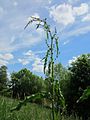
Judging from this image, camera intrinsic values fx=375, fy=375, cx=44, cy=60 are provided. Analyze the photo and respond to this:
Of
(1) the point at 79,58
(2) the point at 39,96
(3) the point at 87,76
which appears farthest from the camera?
(1) the point at 79,58

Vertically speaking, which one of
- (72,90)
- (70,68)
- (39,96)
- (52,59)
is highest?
(70,68)

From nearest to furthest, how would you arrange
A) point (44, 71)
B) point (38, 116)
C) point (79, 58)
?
point (44, 71) < point (38, 116) < point (79, 58)

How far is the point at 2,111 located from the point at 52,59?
14.2 feet

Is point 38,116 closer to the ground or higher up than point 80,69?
closer to the ground

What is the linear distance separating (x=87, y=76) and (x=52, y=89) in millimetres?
24132

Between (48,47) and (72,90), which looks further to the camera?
(72,90)

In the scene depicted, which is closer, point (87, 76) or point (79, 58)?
point (87, 76)

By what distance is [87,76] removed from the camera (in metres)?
26.1

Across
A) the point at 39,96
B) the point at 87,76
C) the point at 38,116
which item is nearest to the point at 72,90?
the point at 87,76

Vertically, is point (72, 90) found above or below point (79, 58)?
below

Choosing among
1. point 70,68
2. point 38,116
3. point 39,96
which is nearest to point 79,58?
point 70,68

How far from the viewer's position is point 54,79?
2.18 m

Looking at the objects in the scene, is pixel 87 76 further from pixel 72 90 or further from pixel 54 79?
pixel 54 79

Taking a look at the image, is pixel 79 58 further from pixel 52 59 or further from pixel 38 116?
pixel 52 59
